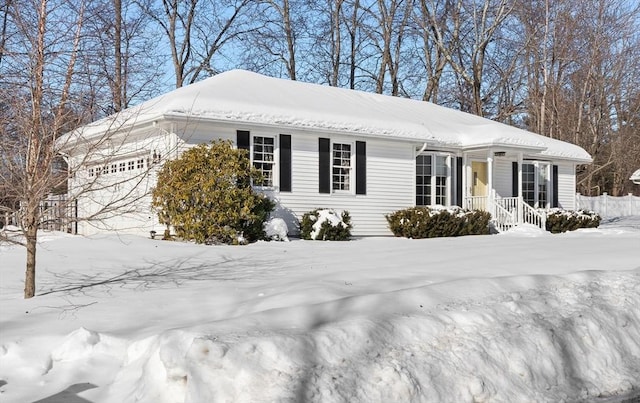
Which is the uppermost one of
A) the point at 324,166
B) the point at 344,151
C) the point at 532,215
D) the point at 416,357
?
the point at 344,151

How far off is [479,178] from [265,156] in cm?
869

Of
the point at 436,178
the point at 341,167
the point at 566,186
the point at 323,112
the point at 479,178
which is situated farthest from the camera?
the point at 566,186

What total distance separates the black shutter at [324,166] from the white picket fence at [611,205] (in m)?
24.0

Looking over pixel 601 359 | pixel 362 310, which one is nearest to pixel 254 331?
pixel 362 310

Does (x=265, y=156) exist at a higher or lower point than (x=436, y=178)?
higher

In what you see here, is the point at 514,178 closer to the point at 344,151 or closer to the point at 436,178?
the point at 436,178

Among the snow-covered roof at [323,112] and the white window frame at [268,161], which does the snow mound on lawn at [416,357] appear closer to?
the snow-covered roof at [323,112]

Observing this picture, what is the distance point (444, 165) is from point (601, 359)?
14929 millimetres

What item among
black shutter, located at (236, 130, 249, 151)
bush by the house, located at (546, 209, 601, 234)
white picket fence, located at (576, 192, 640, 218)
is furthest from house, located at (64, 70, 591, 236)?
white picket fence, located at (576, 192, 640, 218)

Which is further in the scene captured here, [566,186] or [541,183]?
[566,186]

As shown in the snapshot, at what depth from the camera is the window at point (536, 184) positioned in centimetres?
2320

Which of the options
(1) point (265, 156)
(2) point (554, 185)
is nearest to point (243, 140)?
(1) point (265, 156)

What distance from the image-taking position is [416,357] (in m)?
5.16

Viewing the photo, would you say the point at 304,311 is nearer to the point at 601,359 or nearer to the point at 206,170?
the point at 601,359
